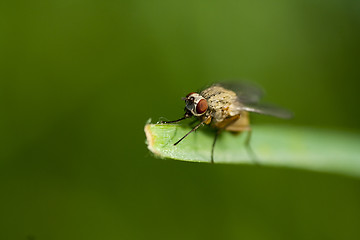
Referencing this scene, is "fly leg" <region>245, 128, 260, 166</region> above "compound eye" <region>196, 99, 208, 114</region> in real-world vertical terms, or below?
below

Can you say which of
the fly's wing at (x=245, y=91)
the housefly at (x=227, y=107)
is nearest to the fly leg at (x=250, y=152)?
the housefly at (x=227, y=107)

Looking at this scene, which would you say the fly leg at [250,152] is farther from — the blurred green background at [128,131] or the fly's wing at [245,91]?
the blurred green background at [128,131]

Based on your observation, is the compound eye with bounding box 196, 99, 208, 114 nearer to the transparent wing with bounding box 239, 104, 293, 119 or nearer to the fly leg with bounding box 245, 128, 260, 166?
the fly leg with bounding box 245, 128, 260, 166

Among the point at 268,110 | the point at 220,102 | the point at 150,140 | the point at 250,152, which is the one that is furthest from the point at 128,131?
the point at 150,140

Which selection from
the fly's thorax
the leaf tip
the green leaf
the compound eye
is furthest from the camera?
the fly's thorax

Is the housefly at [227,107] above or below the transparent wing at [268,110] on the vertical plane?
above

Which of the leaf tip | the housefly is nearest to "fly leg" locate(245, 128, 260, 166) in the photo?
the housefly

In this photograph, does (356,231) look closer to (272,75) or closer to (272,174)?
(272,174)
